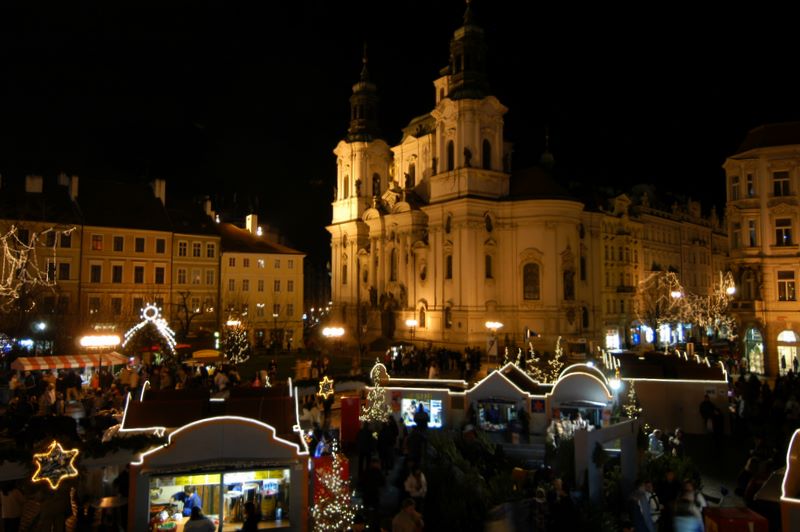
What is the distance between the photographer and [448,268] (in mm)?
45688

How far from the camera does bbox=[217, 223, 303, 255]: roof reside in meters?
52.2

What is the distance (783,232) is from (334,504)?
94.2 feet

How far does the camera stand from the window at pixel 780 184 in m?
30.6

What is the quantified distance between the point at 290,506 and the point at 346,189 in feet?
160

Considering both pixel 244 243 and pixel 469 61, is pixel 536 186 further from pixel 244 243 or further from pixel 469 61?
pixel 244 243

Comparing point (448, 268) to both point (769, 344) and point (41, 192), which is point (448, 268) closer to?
point (769, 344)

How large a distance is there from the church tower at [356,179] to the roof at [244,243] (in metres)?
4.78

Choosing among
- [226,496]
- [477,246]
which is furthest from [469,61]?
[226,496]

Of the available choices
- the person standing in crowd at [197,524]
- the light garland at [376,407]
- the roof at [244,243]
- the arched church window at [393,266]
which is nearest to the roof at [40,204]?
the roof at [244,243]

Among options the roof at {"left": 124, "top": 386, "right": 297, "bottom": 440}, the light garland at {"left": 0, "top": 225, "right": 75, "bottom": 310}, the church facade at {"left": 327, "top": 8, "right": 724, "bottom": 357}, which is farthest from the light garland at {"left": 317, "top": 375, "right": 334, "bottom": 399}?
the church facade at {"left": 327, "top": 8, "right": 724, "bottom": 357}

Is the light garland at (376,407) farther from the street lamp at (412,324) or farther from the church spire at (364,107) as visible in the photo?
the church spire at (364,107)

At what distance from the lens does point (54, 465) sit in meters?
10.1

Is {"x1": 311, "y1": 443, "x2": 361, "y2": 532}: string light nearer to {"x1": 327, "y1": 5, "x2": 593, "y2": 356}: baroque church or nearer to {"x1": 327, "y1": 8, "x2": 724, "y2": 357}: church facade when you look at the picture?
{"x1": 327, "y1": 8, "x2": 724, "y2": 357}: church facade

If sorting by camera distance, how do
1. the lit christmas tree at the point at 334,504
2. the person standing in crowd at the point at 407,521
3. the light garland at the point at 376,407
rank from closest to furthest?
the person standing in crowd at the point at 407,521, the lit christmas tree at the point at 334,504, the light garland at the point at 376,407
